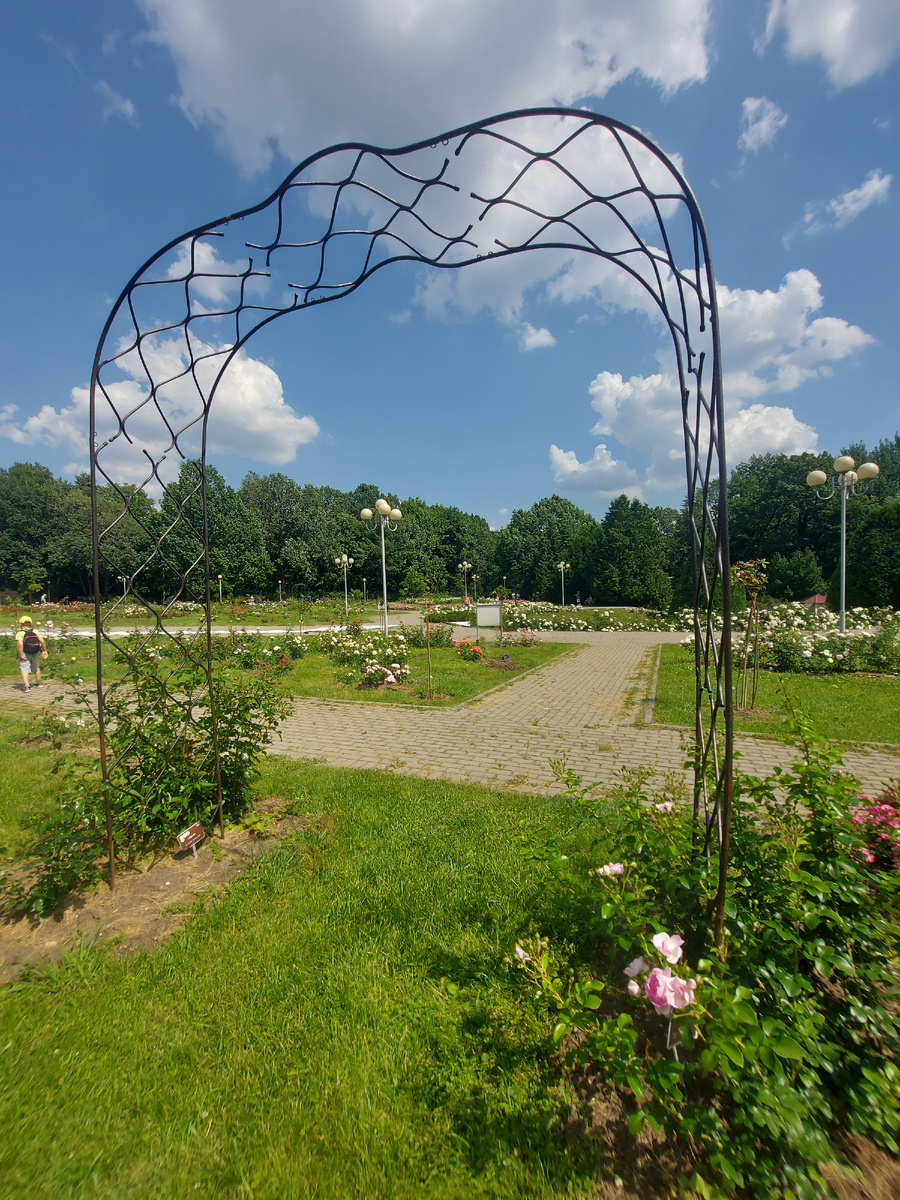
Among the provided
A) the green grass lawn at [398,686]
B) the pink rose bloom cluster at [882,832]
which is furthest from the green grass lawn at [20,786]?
the pink rose bloom cluster at [882,832]

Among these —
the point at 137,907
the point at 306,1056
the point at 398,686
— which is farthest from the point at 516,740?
the point at 306,1056

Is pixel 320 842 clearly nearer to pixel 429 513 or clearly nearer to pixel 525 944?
pixel 525 944

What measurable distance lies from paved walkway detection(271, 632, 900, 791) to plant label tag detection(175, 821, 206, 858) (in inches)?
72.9

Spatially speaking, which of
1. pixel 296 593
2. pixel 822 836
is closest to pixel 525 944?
pixel 822 836

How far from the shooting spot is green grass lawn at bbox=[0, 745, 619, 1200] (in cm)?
134

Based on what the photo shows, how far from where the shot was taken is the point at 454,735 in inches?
226

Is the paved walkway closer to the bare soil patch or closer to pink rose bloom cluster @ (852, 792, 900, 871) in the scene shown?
pink rose bloom cluster @ (852, 792, 900, 871)

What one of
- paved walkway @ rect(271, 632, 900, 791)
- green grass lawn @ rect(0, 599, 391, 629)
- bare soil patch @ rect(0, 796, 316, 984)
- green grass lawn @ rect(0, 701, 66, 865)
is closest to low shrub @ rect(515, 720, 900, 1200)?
paved walkway @ rect(271, 632, 900, 791)

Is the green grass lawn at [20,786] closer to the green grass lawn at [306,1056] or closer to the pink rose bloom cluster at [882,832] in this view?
the green grass lawn at [306,1056]

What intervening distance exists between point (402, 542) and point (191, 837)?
137ft

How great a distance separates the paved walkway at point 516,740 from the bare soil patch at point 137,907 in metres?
1.76

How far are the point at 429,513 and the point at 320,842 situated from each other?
54.8 m

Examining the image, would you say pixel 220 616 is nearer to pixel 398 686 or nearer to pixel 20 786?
pixel 398 686

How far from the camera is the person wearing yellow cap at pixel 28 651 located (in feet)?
28.4
